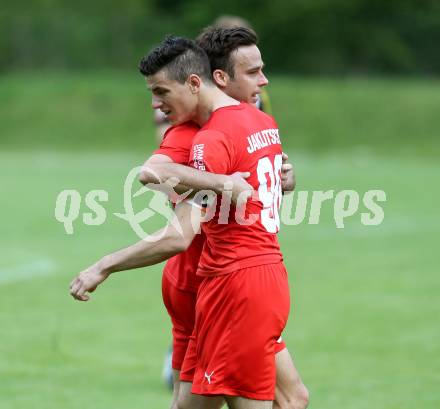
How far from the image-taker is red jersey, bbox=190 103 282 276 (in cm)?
471

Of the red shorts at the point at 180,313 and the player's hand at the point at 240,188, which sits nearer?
the player's hand at the point at 240,188

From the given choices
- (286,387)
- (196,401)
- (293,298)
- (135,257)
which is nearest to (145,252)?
(135,257)

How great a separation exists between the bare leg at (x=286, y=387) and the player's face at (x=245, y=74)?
49.2 inches

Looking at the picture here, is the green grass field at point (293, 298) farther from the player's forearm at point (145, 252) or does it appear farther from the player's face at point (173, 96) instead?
the player's face at point (173, 96)

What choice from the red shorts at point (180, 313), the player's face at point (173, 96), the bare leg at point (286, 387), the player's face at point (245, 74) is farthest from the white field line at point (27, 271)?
the player's face at point (173, 96)

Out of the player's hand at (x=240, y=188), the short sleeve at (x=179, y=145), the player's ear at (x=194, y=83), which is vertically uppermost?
the player's ear at (x=194, y=83)

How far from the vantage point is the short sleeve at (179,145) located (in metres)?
4.88

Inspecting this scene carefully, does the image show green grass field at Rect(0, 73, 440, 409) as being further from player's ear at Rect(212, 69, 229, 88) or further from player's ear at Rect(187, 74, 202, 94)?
player's ear at Rect(187, 74, 202, 94)

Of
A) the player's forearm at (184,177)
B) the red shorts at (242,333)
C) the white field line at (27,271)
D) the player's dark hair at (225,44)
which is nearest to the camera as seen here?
the player's forearm at (184,177)

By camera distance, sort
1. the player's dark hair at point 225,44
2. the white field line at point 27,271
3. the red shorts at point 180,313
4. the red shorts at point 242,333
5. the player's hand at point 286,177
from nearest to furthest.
→ 1. the red shorts at point 242,333
2. the player's dark hair at point 225,44
3. the player's hand at point 286,177
4. the red shorts at point 180,313
5. the white field line at point 27,271

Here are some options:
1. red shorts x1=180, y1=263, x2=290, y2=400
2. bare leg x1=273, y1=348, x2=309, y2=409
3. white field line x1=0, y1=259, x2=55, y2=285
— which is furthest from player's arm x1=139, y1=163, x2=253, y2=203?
white field line x1=0, y1=259, x2=55, y2=285

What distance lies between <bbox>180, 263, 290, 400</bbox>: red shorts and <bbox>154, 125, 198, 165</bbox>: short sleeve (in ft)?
1.81

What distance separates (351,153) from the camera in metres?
29.9

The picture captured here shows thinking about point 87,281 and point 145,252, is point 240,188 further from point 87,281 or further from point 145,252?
point 87,281
